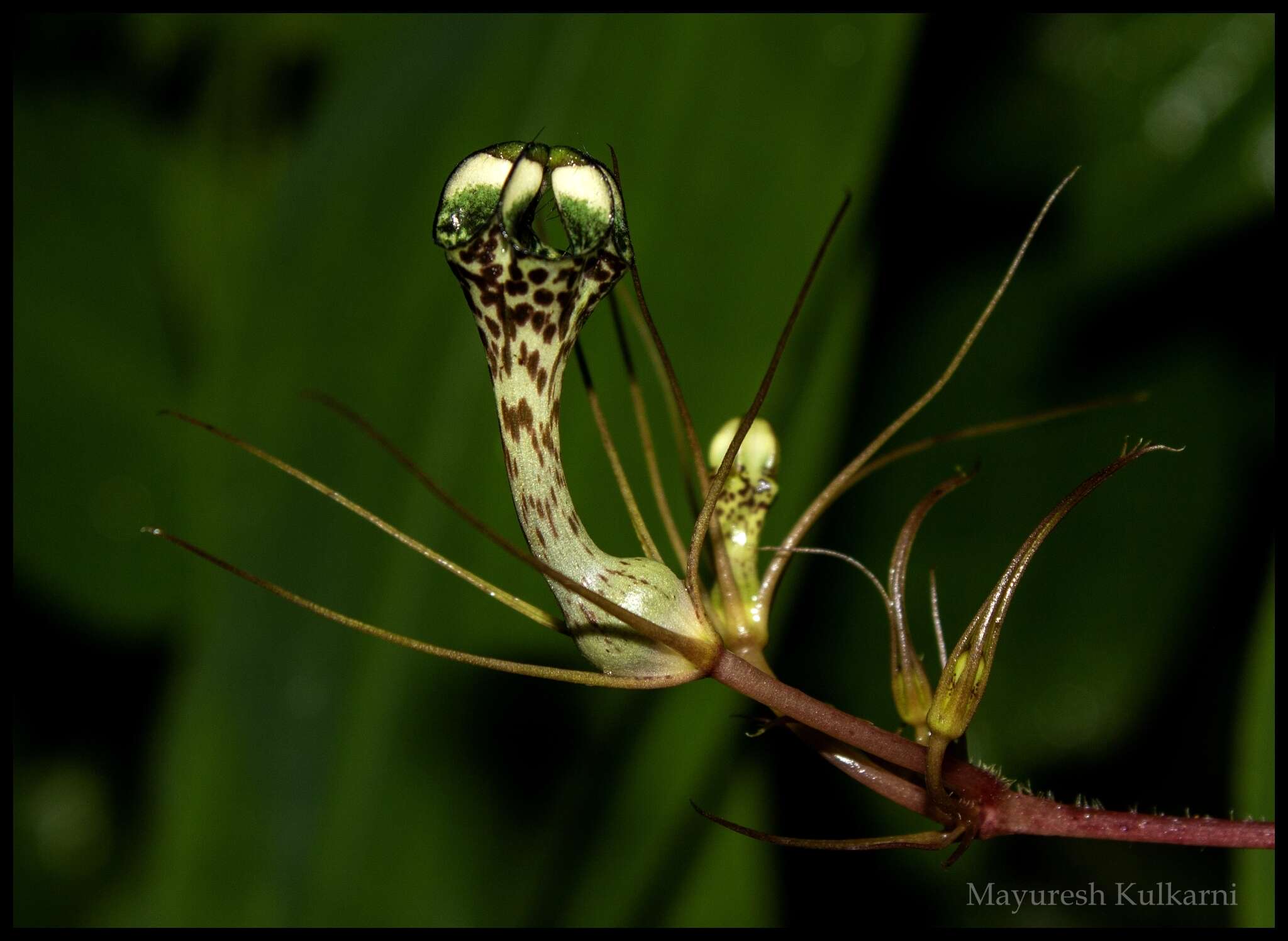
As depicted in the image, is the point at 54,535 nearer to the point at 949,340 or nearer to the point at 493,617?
the point at 493,617

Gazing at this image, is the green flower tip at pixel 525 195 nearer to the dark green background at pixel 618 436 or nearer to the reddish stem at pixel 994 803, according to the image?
the reddish stem at pixel 994 803

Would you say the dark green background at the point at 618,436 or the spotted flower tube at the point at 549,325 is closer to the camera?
the spotted flower tube at the point at 549,325

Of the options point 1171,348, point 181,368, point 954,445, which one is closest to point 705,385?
point 954,445

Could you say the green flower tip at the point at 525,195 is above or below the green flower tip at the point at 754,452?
above

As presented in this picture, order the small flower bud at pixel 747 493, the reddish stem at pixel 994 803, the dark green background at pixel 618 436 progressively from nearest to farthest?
the reddish stem at pixel 994 803
the small flower bud at pixel 747 493
the dark green background at pixel 618 436

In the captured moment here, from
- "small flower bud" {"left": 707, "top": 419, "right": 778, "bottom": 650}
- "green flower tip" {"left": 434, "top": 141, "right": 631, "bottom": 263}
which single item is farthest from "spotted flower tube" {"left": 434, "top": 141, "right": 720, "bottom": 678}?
"small flower bud" {"left": 707, "top": 419, "right": 778, "bottom": 650}

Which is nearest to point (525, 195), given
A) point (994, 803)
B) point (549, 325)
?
point (549, 325)

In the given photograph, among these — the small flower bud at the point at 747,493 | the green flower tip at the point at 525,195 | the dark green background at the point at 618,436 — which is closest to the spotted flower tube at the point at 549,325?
the green flower tip at the point at 525,195
